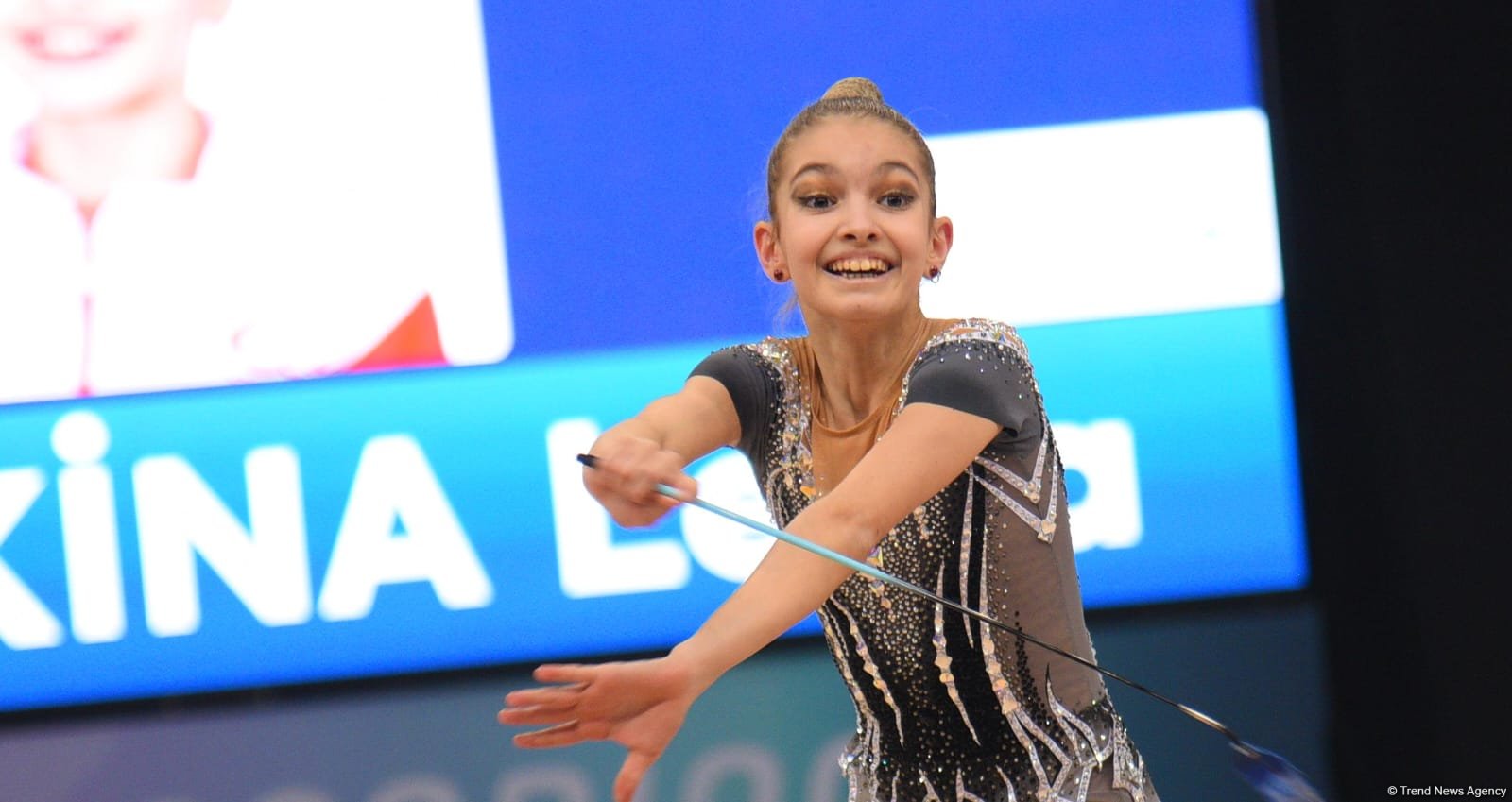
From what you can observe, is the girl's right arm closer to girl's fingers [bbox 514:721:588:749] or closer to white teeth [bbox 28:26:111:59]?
girl's fingers [bbox 514:721:588:749]

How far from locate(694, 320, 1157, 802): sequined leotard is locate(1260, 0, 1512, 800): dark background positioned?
5.41ft

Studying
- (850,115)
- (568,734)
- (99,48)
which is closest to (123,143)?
(99,48)

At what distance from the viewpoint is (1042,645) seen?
1464 millimetres

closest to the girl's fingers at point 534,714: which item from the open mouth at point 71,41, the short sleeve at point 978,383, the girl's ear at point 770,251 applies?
the short sleeve at point 978,383

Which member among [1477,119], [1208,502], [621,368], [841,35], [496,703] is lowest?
[496,703]

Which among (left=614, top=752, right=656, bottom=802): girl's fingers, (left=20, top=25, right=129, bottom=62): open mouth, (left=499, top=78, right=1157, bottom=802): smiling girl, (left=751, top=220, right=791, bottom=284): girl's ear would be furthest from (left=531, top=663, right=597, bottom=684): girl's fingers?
(left=20, top=25, right=129, bottom=62): open mouth

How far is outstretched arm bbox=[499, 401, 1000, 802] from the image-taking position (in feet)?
3.72


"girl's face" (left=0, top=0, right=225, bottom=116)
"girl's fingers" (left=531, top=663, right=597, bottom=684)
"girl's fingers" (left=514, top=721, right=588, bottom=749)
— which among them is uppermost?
"girl's face" (left=0, top=0, right=225, bottom=116)

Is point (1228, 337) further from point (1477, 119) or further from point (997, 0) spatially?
point (997, 0)

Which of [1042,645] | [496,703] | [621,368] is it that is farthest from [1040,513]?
[496,703]

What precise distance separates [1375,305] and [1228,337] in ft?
0.93

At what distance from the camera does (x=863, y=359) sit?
5.23 feet

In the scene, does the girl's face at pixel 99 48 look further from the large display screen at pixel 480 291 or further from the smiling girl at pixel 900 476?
the smiling girl at pixel 900 476

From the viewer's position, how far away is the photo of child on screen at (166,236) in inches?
116
